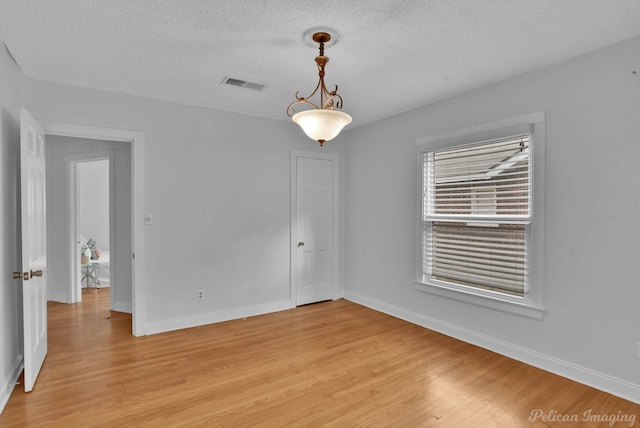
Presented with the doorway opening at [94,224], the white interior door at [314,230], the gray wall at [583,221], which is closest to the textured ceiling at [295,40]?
the gray wall at [583,221]

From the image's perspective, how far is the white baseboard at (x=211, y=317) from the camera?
3.81 m

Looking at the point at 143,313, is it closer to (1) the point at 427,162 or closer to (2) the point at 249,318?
(2) the point at 249,318

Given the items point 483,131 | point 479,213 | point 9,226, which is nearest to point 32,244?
point 9,226

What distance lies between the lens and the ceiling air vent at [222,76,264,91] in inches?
129

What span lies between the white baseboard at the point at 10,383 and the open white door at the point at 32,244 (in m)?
0.10

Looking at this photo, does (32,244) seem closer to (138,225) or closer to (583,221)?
(138,225)

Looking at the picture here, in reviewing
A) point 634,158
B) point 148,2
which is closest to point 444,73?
point 634,158

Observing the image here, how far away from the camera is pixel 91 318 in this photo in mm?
4312

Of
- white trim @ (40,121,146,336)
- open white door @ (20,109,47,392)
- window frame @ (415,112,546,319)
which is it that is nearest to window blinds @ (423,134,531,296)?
window frame @ (415,112,546,319)

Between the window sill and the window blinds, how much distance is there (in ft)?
0.25

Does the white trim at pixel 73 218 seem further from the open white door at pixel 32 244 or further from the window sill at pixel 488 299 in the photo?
the window sill at pixel 488 299

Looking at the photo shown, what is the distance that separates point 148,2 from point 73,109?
1.96m

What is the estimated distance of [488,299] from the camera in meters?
3.34

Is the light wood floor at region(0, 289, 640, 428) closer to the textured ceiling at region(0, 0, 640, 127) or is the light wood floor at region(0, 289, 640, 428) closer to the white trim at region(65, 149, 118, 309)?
the white trim at region(65, 149, 118, 309)
